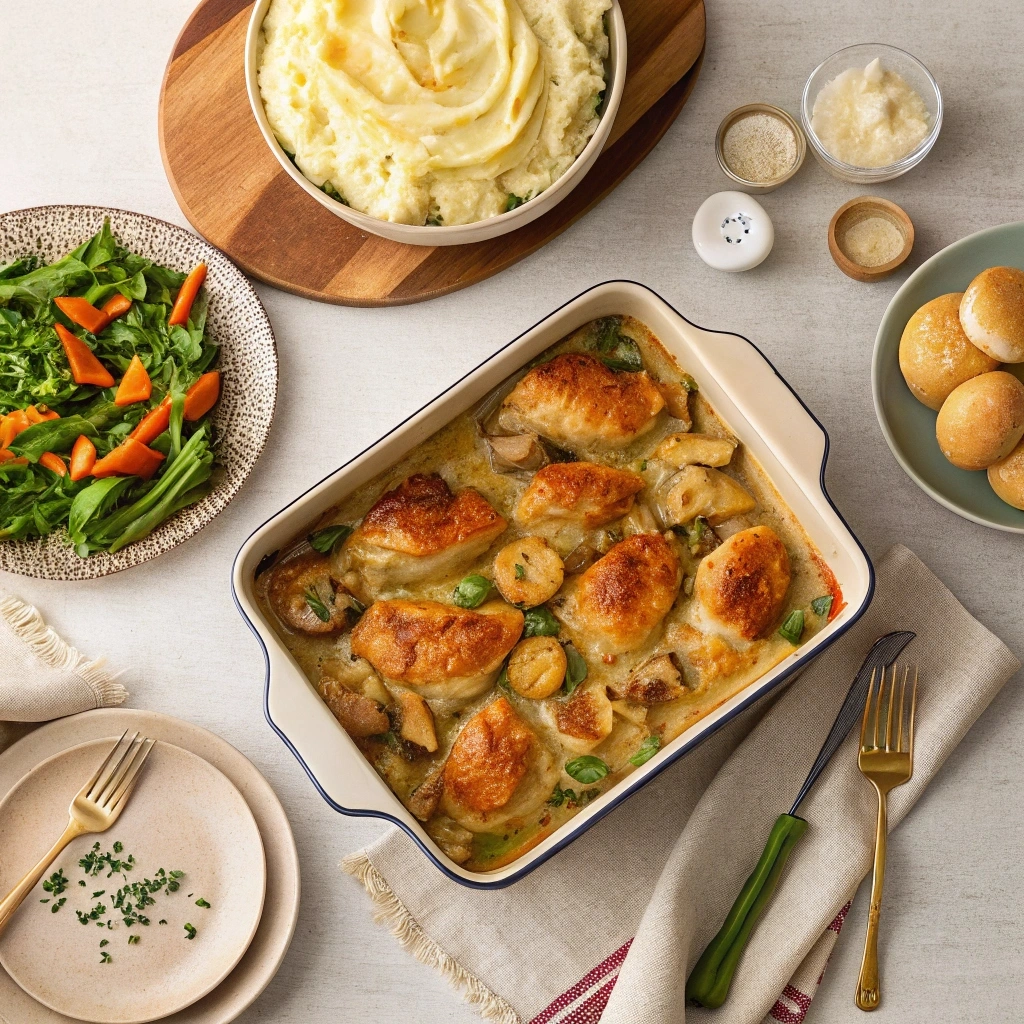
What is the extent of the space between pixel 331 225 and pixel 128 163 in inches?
31.4

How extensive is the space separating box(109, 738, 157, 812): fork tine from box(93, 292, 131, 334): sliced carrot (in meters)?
1.37

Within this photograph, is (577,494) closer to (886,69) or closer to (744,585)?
(744,585)

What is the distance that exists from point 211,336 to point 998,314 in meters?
2.47

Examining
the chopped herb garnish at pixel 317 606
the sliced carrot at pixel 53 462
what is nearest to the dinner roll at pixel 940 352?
the chopped herb garnish at pixel 317 606

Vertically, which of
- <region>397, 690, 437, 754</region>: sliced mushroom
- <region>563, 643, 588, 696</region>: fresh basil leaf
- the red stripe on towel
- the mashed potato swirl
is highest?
the mashed potato swirl

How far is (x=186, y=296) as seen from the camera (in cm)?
320

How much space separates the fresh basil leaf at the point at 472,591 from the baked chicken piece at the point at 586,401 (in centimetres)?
49

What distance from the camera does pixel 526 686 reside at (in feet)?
9.34

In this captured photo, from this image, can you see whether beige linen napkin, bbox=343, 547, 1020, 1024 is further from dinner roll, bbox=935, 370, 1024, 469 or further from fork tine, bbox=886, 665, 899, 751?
dinner roll, bbox=935, 370, 1024, 469

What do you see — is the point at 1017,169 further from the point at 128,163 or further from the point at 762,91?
the point at 128,163

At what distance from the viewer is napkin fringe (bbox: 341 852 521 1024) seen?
10.4 ft

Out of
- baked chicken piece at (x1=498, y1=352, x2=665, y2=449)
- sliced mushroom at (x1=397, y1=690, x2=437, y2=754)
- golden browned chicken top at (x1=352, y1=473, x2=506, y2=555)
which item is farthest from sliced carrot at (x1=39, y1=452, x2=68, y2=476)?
baked chicken piece at (x1=498, y1=352, x2=665, y2=449)

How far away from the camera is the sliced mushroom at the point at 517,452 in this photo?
288 centimetres

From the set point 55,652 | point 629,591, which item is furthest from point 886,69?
point 55,652
